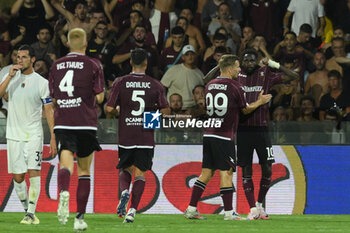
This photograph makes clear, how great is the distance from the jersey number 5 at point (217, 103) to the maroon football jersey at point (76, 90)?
233 cm

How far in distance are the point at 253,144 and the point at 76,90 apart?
3.65 metres

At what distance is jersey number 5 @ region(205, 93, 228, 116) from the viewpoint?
1081 cm

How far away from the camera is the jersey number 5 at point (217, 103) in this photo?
10.8m

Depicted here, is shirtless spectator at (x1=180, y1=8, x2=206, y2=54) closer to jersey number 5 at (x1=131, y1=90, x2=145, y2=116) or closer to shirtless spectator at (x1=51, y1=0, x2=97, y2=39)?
shirtless spectator at (x1=51, y1=0, x2=97, y2=39)

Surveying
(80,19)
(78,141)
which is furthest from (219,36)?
(78,141)

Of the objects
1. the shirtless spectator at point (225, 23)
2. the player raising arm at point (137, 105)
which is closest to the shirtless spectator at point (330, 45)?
the shirtless spectator at point (225, 23)

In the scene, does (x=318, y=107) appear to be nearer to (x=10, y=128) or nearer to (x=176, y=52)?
(x=176, y=52)

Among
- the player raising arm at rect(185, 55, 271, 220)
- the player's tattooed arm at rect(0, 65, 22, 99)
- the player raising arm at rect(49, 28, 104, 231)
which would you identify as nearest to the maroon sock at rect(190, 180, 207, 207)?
the player raising arm at rect(185, 55, 271, 220)

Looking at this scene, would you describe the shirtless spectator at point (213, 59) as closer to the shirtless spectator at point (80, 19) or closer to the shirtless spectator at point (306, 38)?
the shirtless spectator at point (306, 38)

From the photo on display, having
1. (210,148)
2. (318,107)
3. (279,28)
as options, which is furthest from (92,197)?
(279,28)

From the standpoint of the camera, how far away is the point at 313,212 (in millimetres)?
13164

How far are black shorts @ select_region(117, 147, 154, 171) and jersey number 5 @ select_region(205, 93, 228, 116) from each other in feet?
3.29

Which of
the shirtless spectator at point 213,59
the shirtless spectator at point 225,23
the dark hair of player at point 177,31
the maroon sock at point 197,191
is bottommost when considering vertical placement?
the maroon sock at point 197,191

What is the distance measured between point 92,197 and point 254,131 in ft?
10.2
